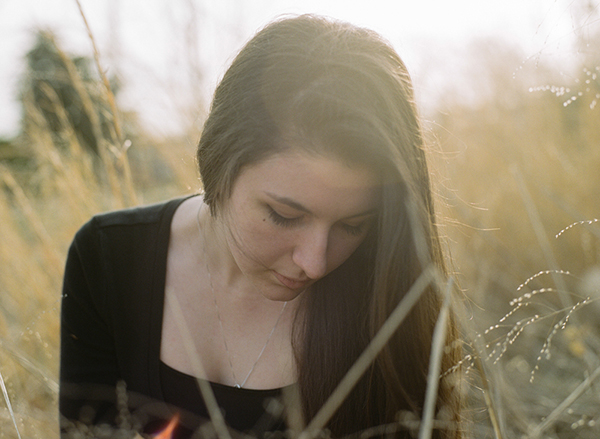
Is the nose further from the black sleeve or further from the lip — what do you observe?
the black sleeve

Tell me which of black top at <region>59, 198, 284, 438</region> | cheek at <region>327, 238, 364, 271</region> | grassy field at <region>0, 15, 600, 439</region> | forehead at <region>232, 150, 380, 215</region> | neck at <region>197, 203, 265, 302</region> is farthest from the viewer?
grassy field at <region>0, 15, 600, 439</region>

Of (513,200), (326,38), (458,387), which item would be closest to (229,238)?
(326,38)

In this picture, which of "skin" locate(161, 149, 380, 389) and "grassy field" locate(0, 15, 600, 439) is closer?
"skin" locate(161, 149, 380, 389)

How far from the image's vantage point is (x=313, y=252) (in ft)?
3.47

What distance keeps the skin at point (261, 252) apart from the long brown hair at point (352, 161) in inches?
2.2

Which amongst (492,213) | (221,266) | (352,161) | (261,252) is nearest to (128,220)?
(221,266)

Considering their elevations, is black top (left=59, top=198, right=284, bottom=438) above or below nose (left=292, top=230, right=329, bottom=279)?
below

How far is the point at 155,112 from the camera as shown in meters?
2.15

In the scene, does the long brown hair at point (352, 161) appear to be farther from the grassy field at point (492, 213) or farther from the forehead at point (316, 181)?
the grassy field at point (492, 213)

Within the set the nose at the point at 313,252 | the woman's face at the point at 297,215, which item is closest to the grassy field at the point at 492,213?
the woman's face at the point at 297,215

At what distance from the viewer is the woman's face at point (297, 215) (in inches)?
39.8

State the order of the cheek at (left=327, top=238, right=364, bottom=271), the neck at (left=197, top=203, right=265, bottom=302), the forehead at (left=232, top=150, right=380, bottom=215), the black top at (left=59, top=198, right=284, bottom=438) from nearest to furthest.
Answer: the forehead at (left=232, top=150, right=380, bottom=215) → the cheek at (left=327, top=238, right=364, bottom=271) → the black top at (left=59, top=198, right=284, bottom=438) → the neck at (left=197, top=203, right=265, bottom=302)

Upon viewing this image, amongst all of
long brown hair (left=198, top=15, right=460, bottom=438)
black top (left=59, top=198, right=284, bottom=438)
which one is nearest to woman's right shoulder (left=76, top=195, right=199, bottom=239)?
black top (left=59, top=198, right=284, bottom=438)

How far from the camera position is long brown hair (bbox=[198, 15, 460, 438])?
1.04m
